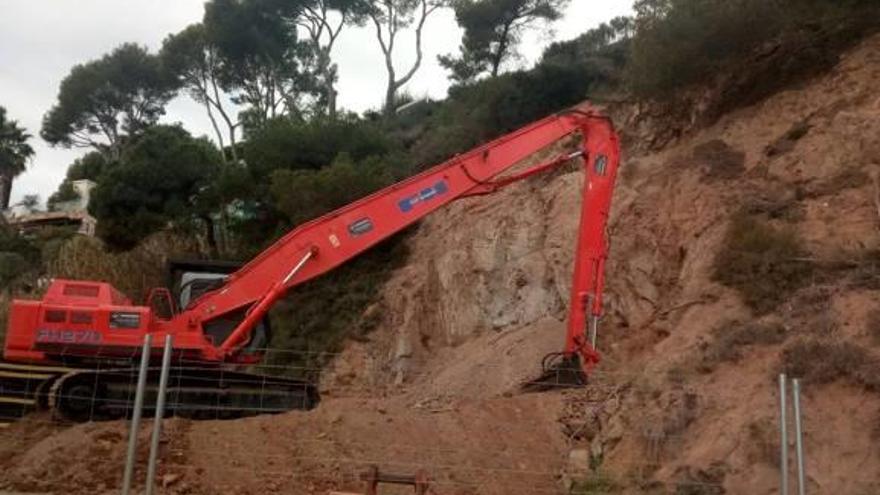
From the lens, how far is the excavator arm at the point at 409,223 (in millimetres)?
15164

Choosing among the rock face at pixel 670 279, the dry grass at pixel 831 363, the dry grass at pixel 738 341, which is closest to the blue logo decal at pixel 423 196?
the rock face at pixel 670 279

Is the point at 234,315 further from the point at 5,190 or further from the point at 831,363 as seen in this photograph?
the point at 5,190

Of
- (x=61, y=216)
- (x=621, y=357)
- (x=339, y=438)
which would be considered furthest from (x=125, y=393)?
(x=61, y=216)

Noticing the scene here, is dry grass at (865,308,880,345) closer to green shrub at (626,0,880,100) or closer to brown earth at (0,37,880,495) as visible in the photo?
brown earth at (0,37,880,495)

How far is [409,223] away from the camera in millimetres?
15961

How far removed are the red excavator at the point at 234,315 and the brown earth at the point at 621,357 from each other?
971mm

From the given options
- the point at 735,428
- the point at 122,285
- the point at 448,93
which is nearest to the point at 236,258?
the point at 122,285

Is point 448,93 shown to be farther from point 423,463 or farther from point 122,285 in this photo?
point 423,463

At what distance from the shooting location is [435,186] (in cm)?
1636

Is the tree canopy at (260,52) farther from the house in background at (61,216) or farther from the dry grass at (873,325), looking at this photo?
the dry grass at (873,325)

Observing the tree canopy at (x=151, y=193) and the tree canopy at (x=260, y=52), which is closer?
the tree canopy at (x=151, y=193)

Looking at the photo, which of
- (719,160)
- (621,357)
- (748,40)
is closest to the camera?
(621,357)

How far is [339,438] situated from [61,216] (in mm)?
41429

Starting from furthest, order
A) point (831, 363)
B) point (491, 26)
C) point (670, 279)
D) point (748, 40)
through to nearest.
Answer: point (491, 26) < point (748, 40) < point (670, 279) < point (831, 363)
